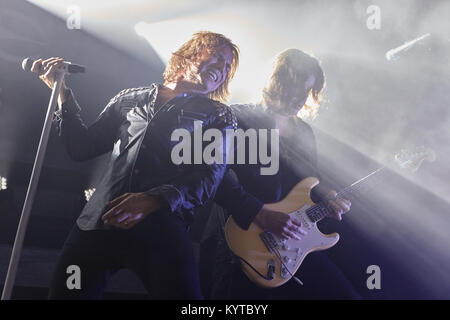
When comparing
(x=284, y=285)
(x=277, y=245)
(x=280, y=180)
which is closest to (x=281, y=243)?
(x=277, y=245)

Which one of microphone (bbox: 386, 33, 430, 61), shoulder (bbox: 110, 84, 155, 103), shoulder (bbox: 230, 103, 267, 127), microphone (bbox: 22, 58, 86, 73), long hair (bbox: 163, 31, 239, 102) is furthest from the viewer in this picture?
microphone (bbox: 386, 33, 430, 61)

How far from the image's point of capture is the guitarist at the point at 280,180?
191 cm

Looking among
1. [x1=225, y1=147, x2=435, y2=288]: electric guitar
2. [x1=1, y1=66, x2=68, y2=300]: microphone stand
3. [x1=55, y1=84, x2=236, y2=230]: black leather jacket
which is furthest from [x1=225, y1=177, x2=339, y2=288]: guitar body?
[x1=1, y1=66, x2=68, y2=300]: microphone stand

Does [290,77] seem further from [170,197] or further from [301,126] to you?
[170,197]

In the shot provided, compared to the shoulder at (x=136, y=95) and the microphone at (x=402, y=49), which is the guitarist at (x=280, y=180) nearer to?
the shoulder at (x=136, y=95)

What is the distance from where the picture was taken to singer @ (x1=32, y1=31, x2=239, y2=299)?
1234 mm

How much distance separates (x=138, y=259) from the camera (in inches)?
49.5

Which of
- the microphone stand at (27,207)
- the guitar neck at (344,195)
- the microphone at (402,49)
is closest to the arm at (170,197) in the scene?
the microphone stand at (27,207)

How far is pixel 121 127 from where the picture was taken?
1578mm

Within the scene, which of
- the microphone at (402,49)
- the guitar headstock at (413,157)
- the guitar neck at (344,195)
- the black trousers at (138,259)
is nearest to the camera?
the black trousers at (138,259)

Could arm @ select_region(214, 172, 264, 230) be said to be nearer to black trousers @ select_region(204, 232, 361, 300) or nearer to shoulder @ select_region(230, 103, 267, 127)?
black trousers @ select_region(204, 232, 361, 300)

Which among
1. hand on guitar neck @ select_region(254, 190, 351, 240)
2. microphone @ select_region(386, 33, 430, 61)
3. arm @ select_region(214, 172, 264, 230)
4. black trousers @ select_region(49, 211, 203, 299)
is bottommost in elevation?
black trousers @ select_region(49, 211, 203, 299)

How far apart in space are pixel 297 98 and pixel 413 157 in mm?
896
